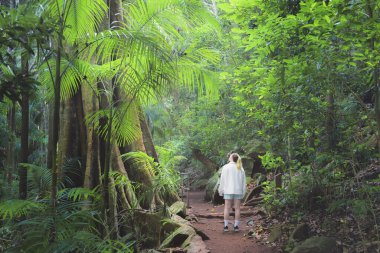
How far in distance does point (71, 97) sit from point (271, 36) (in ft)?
12.4

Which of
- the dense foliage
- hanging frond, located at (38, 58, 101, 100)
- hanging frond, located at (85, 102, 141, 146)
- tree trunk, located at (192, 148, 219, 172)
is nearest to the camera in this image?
the dense foliage

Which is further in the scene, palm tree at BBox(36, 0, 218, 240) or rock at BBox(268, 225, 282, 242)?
rock at BBox(268, 225, 282, 242)

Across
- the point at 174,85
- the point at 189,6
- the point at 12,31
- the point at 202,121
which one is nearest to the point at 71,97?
the point at 174,85

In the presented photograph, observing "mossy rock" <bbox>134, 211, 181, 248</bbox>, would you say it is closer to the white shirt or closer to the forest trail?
the forest trail

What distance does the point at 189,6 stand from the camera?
14.7 feet

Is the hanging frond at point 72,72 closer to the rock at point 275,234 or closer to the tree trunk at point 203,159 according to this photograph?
the rock at point 275,234

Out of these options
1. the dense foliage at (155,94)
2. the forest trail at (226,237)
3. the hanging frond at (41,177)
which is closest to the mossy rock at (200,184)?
the forest trail at (226,237)

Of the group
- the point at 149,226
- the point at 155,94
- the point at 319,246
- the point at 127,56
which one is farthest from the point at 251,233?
the point at 127,56

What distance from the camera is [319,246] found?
14.0ft

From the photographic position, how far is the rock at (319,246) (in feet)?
14.0

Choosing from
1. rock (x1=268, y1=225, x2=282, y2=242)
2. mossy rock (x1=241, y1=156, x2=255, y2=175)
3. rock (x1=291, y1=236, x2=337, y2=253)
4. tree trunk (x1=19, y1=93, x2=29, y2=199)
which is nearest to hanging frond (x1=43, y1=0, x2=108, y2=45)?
tree trunk (x1=19, y1=93, x2=29, y2=199)

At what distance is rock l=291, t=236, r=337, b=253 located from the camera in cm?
426

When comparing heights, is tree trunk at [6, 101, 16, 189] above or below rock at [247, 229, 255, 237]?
above

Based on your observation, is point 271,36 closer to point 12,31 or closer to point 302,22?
point 302,22
